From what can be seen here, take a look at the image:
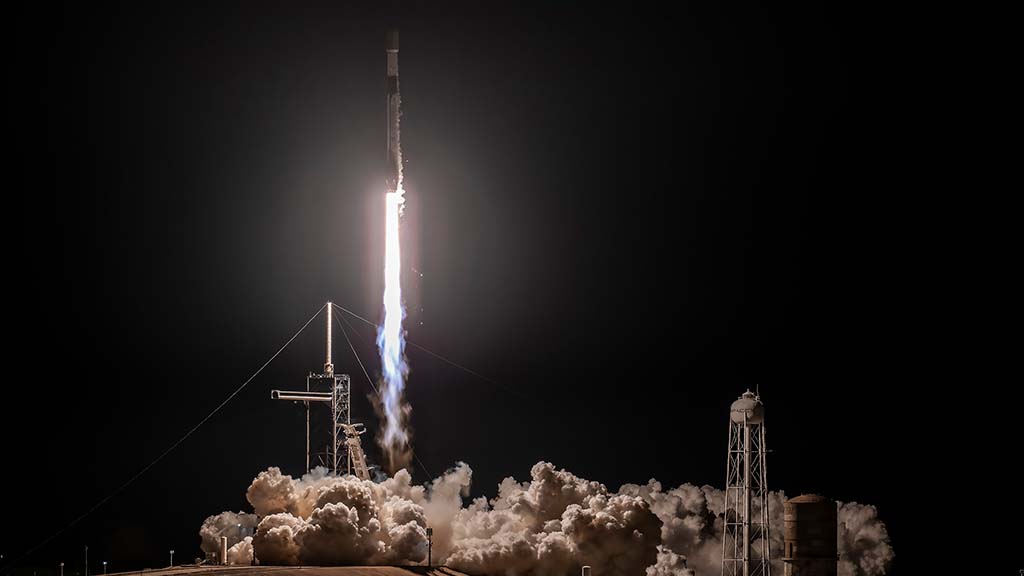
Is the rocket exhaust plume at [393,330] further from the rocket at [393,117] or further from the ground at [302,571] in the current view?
the ground at [302,571]

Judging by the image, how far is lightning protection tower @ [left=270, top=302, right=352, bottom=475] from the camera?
285ft

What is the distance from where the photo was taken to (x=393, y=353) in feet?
297

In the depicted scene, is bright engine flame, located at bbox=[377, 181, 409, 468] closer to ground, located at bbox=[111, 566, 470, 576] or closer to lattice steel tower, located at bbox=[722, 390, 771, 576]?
ground, located at bbox=[111, 566, 470, 576]

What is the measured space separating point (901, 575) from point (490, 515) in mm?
35499

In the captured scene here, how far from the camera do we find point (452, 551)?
85.8m

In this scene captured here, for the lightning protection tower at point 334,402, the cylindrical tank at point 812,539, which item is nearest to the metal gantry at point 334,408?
the lightning protection tower at point 334,402

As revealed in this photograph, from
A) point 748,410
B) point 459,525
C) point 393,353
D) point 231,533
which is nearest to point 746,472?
point 748,410

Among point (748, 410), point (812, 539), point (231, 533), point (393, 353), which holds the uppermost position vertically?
point (393, 353)

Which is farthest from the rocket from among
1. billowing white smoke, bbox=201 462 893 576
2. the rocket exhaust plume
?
billowing white smoke, bbox=201 462 893 576

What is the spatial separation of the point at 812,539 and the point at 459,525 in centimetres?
1901

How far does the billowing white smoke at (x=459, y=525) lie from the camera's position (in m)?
79.6

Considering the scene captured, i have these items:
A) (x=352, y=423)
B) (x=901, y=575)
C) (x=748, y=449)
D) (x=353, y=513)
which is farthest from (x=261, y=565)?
(x=901, y=575)

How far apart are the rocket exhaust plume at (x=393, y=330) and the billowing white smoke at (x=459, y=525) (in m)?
3.60

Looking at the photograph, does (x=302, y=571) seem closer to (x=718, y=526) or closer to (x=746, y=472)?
(x=746, y=472)
